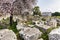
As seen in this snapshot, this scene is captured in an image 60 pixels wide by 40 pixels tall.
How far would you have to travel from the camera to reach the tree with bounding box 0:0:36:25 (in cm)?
2019

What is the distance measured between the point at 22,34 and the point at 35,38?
3.54 feet

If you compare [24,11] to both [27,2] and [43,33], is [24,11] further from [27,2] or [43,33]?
[43,33]

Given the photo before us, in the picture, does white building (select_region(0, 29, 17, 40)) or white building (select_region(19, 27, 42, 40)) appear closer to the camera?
white building (select_region(0, 29, 17, 40))

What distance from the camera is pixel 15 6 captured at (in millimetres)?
23062

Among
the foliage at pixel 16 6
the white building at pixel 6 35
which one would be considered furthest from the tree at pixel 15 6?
the white building at pixel 6 35

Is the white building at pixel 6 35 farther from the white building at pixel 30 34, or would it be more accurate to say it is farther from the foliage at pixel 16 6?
the foliage at pixel 16 6

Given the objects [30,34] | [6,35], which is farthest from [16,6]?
[6,35]

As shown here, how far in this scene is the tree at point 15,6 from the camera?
2019cm

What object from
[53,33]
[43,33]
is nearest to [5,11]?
[43,33]

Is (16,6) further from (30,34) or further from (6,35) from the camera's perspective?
(6,35)

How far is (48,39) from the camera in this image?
1308 cm

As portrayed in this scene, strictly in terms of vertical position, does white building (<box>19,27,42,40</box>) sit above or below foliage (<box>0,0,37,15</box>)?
below

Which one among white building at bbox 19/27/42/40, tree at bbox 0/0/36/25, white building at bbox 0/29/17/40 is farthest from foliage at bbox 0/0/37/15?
white building at bbox 0/29/17/40

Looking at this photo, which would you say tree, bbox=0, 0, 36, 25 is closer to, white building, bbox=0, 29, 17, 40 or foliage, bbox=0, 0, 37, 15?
foliage, bbox=0, 0, 37, 15
